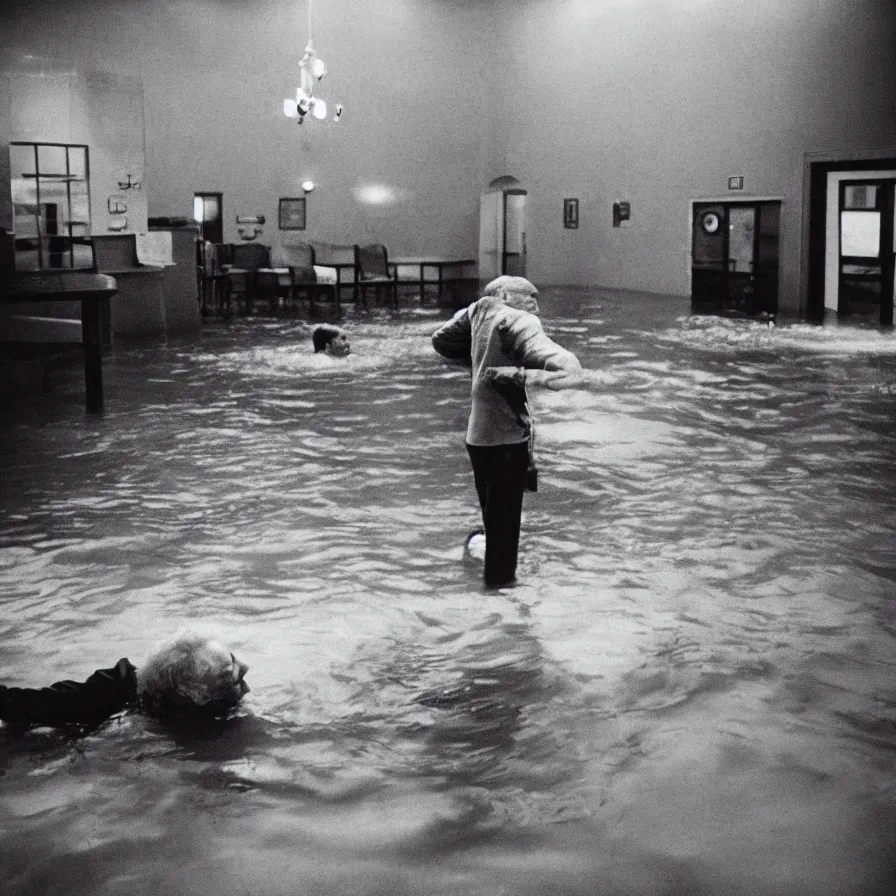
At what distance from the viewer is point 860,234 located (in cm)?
1662

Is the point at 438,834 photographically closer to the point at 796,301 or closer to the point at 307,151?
the point at 796,301

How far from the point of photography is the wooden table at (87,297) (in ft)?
28.4

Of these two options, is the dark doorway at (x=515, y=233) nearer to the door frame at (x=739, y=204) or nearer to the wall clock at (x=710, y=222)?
the door frame at (x=739, y=204)

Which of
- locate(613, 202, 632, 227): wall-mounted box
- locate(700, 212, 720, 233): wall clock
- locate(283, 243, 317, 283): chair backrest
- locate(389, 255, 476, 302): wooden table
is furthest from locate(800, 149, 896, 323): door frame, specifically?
locate(283, 243, 317, 283): chair backrest

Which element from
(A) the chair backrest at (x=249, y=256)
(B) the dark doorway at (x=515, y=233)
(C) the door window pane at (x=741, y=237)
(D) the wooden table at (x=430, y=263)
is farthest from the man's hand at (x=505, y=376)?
(B) the dark doorway at (x=515, y=233)

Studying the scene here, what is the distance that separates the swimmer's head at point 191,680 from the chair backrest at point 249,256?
15246 millimetres

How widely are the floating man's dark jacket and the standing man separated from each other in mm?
1693

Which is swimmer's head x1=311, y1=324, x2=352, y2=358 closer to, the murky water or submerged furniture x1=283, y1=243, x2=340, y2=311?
the murky water

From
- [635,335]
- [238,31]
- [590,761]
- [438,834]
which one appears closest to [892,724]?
[590,761]

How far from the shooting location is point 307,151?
812 inches

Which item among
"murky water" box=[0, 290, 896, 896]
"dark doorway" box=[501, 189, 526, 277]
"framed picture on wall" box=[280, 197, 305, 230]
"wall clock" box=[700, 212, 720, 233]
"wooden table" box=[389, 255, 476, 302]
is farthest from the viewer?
"dark doorway" box=[501, 189, 526, 277]

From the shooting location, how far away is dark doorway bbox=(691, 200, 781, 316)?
1780 cm

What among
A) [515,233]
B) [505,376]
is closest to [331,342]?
[505,376]

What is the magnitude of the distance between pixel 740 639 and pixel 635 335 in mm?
9888
